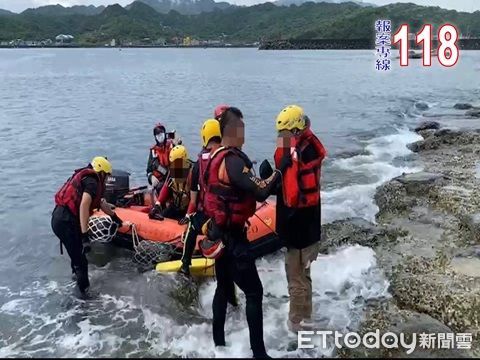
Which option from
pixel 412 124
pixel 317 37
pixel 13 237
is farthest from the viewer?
pixel 317 37

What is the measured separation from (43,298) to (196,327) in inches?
106

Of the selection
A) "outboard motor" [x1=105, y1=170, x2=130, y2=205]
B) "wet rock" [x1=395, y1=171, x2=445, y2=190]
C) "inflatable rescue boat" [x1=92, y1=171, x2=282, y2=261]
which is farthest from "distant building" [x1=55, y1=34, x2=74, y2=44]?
"inflatable rescue boat" [x1=92, y1=171, x2=282, y2=261]

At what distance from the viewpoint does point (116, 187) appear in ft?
30.7

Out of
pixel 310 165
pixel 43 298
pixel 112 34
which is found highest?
pixel 112 34

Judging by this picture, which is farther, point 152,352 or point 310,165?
point 152,352

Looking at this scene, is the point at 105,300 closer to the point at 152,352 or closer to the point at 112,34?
the point at 152,352

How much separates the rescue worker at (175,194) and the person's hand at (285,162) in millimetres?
2935

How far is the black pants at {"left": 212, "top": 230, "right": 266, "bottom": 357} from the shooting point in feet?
15.0

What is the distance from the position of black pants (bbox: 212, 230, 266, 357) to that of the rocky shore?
973 millimetres

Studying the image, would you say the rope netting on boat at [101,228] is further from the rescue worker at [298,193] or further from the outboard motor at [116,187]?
the rescue worker at [298,193]

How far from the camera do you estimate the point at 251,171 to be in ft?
14.7

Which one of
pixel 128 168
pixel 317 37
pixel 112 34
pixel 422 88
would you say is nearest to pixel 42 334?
pixel 128 168

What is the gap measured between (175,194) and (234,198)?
3.68 m

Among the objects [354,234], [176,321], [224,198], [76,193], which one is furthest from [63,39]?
[224,198]
